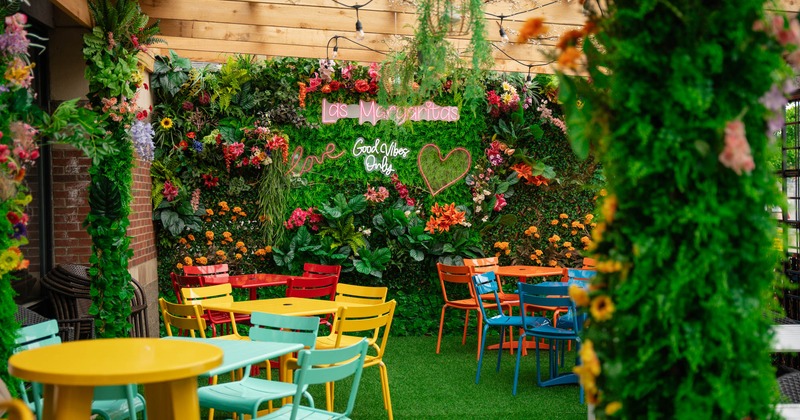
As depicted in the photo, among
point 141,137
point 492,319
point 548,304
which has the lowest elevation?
point 492,319

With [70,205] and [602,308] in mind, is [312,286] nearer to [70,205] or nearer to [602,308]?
[70,205]

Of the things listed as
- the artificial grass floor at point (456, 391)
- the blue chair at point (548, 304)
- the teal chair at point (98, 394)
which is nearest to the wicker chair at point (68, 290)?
the artificial grass floor at point (456, 391)

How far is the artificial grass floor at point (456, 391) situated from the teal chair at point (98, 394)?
161cm

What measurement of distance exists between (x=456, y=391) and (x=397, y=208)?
300 cm

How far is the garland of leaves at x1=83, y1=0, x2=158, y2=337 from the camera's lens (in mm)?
5387

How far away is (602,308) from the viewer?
6.49 ft

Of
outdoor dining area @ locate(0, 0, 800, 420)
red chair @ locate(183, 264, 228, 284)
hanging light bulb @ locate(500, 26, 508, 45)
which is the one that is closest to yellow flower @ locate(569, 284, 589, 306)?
outdoor dining area @ locate(0, 0, 800, 420)

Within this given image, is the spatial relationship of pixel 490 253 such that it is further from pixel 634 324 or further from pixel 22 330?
pixel 634 324

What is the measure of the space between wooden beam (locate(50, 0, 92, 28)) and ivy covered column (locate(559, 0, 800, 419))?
4.09 m

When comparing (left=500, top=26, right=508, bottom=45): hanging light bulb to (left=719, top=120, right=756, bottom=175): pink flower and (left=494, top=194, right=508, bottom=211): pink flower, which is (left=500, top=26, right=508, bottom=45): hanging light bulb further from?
(left=719, top=120, right=756, bottom=175): pink flower

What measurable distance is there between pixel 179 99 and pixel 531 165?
13.2ft

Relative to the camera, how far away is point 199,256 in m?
8.26

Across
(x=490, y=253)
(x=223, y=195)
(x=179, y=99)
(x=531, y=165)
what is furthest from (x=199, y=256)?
(x=531, y=165)

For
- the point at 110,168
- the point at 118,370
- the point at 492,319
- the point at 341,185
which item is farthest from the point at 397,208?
the point at 118,370
